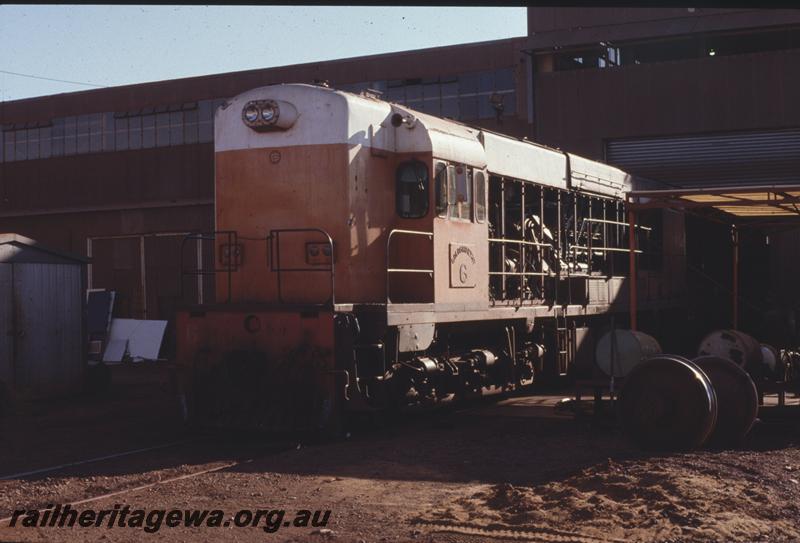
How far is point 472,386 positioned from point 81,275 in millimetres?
8049

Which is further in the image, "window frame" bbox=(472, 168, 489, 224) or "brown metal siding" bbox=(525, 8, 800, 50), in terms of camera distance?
"brown metal siding" bbox=(525, 8, 800, 50)

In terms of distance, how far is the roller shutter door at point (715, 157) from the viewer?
23641 mm

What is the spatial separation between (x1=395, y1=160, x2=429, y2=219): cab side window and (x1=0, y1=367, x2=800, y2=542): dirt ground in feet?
8.68

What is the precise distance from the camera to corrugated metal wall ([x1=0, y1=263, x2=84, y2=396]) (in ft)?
52.6

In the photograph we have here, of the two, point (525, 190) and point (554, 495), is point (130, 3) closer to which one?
point (554, 495)

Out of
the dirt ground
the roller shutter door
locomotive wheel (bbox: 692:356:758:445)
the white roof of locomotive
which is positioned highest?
the roller shutter door

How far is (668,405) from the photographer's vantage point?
9977 mm

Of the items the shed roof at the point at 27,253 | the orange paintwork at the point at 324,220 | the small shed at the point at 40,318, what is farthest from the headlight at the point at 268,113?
the small shed at the point at 40,318

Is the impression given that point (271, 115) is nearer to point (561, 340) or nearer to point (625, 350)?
point (625, 350)

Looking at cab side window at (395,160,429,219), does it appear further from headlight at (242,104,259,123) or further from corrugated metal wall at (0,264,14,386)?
corrugated metal wall at (0,264,14,386)

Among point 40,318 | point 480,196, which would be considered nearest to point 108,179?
point 40,318

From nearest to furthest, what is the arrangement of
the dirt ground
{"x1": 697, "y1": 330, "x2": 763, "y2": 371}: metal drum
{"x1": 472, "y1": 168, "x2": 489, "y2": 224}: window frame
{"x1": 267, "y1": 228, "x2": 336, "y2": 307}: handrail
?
the dirt ground, {"x1": 267, "y1": 228, "x2": 336, "y2": 307}: handrail, {"x1": 472, "y1": 168, "x2": 489, "y2": 224}: window frame, {"x1": 697, "y1": 330, "x2": 763, "y2": 371}: metal drum

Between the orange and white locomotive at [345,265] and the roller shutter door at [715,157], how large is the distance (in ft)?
39.2

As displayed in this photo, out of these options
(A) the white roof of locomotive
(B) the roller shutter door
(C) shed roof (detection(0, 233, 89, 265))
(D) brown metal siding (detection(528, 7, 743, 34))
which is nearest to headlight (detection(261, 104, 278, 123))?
(A) the white roof of locomotive
